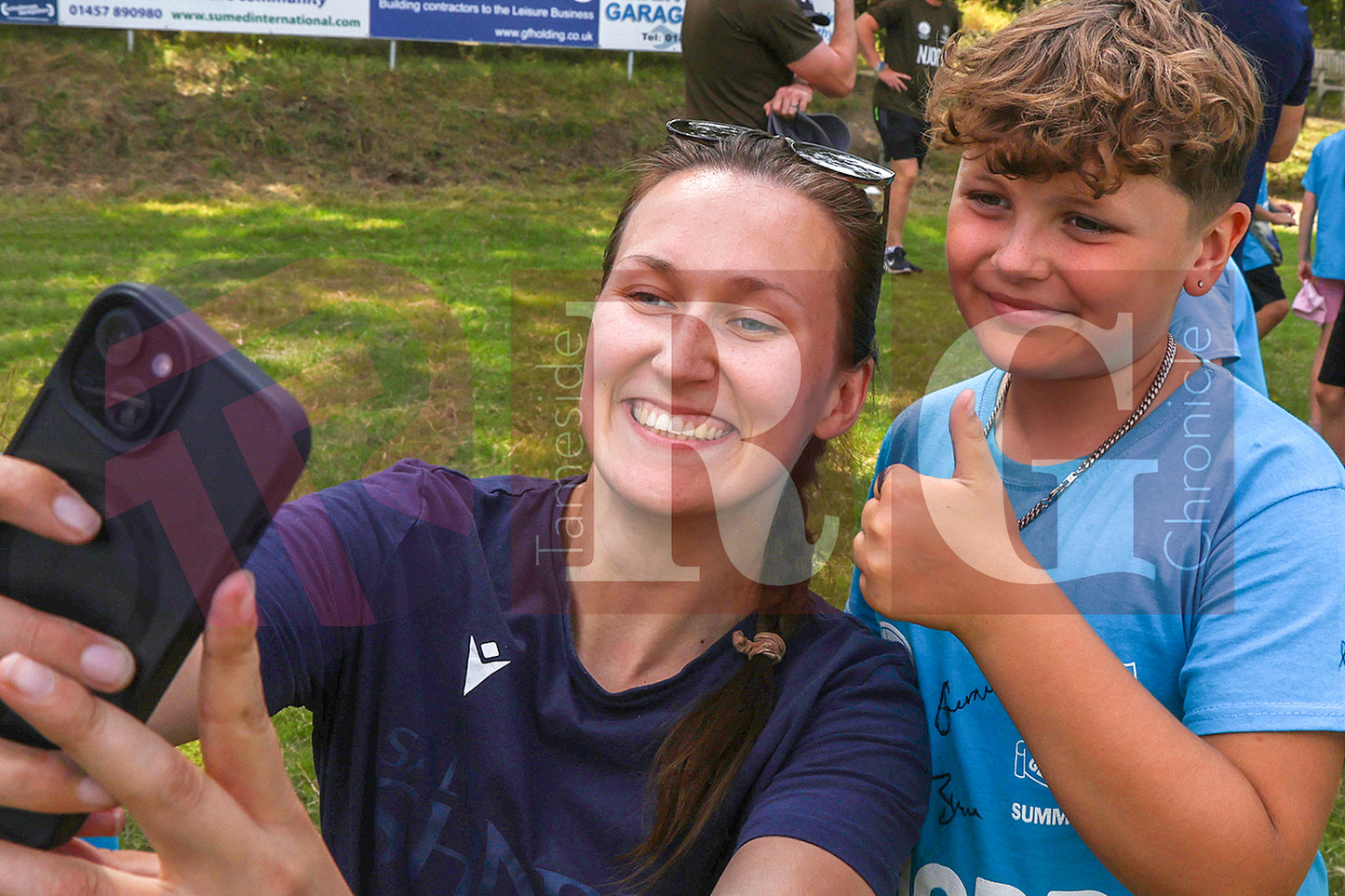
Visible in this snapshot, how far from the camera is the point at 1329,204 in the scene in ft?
17.0

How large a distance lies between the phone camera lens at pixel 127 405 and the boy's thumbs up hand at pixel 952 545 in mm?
896

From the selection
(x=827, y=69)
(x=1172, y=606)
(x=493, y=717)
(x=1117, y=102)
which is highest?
(x=827, y=69)

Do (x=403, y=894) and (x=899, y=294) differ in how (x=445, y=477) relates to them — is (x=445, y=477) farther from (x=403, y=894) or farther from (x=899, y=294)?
(x=899, y=294)

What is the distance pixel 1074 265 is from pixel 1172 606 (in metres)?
0.48

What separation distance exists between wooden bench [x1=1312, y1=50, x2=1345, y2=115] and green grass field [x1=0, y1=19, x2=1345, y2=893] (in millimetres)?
2836

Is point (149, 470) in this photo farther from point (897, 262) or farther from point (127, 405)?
point (897, 262)

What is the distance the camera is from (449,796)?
1.50 m

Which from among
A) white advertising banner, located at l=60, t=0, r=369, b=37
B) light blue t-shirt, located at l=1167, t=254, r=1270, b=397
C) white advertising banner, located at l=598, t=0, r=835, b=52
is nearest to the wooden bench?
white advertising banner, located at l=598, t=0, r=835, b=52

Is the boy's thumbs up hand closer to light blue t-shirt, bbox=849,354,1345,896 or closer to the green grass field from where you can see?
light blue t-shirt, bbox=849,354,1345,896

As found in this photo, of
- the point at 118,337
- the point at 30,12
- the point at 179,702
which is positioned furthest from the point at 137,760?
the point at 30,12

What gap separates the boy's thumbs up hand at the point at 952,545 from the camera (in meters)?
1.35

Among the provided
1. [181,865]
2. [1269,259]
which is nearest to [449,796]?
[181,865]

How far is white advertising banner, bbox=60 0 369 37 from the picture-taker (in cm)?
1216

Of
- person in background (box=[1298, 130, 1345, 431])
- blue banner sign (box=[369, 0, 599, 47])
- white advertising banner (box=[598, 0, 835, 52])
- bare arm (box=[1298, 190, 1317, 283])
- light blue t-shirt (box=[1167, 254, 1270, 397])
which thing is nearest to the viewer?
light blue t-shirt (box=[1167, 254, 1270, 397])
